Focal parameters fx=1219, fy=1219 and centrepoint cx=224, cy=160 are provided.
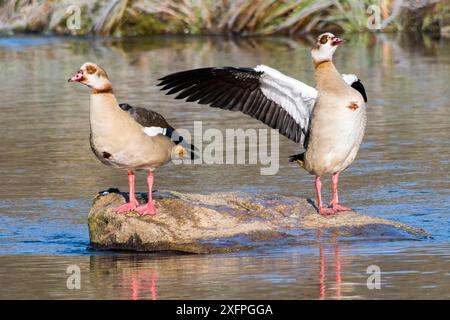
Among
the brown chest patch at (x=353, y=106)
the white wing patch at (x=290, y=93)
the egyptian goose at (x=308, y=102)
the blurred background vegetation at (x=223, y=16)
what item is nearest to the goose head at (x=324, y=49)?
the egyptian goose at (x=308, y=102)

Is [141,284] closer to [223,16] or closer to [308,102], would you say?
[308,102]

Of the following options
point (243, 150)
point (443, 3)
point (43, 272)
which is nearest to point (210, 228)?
point (43, 272)

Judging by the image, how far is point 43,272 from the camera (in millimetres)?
10266

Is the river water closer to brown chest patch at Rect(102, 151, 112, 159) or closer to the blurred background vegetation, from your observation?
brown chest patch at Rect(102, 151, 112, 159)

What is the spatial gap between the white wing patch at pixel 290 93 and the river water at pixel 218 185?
1304 mm

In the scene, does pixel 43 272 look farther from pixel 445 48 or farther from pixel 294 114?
pixel 445 48

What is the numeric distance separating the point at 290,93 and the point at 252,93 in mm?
519

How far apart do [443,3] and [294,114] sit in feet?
72.0

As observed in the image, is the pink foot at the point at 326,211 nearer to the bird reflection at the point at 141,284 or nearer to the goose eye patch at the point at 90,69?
the bird reflection at the point at 141,284

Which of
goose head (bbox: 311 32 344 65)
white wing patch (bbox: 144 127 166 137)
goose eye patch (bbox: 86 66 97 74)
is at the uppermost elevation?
goose head (bbox: 311 32 344 65)

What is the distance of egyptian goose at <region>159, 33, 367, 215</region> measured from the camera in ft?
38.5

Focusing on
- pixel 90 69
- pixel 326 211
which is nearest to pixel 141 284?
pixel 90 69

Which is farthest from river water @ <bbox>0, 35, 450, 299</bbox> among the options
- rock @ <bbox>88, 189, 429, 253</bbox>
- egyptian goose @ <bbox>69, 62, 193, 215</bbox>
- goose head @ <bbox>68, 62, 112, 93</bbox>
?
goose head @ <bbox>68, 62, 112, 93</bbox>

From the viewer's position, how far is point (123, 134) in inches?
440
